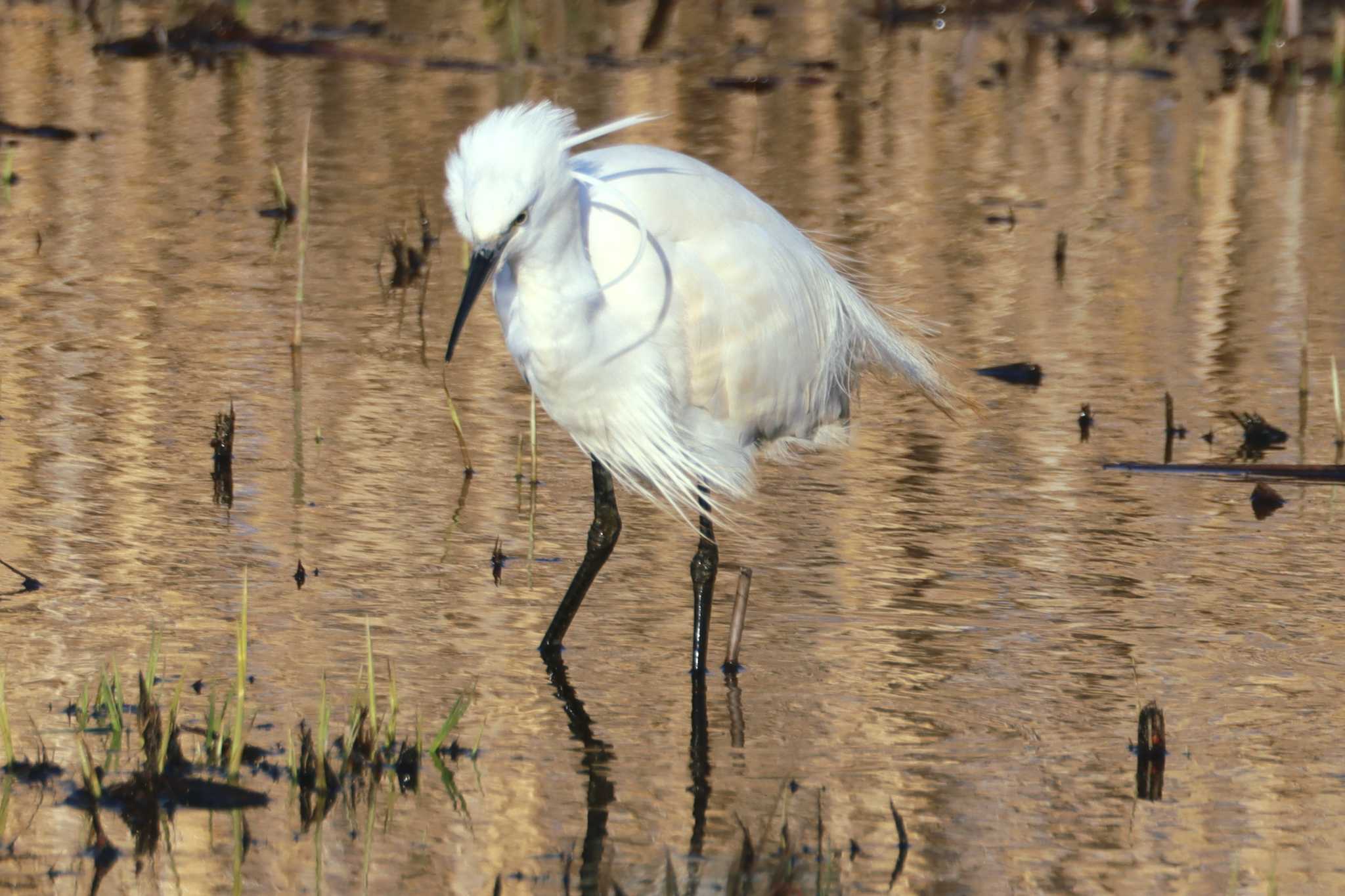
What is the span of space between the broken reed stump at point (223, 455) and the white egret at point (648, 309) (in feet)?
3.75

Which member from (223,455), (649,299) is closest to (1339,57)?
(223,455)

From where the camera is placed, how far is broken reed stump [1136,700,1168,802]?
14.8 feet

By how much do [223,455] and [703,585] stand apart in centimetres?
166

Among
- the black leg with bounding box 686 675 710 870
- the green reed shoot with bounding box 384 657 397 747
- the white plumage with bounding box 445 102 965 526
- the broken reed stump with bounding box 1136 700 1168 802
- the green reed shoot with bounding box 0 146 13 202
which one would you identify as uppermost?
A: the white plumage with bounding box 445 102 965 526

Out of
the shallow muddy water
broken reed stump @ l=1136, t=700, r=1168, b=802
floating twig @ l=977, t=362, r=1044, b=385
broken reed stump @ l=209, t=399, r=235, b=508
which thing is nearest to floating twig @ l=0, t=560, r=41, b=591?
the shallow muddy water

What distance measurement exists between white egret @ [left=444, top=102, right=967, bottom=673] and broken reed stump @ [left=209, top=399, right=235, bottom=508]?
3.75 feet

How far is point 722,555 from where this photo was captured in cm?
602

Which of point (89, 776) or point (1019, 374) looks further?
point (1019, 374)

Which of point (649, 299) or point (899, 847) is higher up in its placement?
point (649, 299)

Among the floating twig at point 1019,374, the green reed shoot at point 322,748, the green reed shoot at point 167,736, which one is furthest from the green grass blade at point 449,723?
the floating twig at point 1019,374

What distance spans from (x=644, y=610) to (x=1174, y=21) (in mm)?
12041

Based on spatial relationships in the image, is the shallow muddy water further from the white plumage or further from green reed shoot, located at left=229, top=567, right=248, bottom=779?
the white plumage

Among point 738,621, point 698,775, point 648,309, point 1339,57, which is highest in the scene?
point 1339,57

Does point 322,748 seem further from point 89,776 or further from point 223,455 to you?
point 223,455
